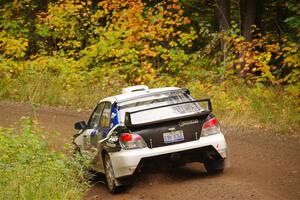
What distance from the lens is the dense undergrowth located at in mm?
7517

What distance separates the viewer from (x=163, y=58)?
22250 millimetres

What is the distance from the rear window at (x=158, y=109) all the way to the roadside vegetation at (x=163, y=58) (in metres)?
6.88

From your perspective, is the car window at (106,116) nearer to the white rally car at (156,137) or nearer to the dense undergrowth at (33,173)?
the white rally car at (156,137)

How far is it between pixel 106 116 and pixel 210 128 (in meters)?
1.99

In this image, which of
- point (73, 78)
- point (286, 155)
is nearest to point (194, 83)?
point (73, 78)

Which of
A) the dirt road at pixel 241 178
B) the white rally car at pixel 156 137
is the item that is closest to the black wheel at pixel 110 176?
the white rally car at pixel 156 137

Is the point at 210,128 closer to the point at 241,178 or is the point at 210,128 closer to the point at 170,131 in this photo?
the point at 170,131

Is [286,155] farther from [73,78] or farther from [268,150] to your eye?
[73,78]

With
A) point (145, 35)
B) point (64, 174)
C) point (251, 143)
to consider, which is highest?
point (145, 35)

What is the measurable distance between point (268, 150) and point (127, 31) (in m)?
11.2

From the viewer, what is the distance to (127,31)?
2262 centimetres

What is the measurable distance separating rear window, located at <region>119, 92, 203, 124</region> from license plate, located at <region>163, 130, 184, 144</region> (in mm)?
279

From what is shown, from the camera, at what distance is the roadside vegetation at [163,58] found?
19.1 metres

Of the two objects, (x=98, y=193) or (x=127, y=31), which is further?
(x=127, y=31)
